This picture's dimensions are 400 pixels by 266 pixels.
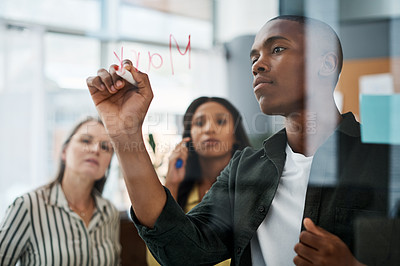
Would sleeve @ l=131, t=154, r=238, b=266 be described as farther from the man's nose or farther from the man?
the man's nose

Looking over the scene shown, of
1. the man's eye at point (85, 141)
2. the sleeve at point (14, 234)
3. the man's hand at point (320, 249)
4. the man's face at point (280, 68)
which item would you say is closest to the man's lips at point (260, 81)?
the man's face at point (280, 68)

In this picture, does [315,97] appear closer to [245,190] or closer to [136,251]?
[245,190]

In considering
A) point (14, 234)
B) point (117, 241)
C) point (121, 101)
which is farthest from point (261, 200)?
point (14, 234)

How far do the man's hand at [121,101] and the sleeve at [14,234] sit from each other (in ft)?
1.12

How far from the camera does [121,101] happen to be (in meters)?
0.73

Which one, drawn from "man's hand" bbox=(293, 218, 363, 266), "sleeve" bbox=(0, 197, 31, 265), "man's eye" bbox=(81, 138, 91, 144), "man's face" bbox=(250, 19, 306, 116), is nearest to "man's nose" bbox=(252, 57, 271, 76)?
"man's face" bbox=(250, 19, 306, 116)

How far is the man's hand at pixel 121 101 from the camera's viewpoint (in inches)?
28.5

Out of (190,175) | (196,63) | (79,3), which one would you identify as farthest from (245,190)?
(79,3)

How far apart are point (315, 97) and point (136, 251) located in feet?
1.66

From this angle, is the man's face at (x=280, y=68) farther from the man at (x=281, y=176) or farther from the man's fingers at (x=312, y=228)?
the man's fingers at (x=312, y=228)

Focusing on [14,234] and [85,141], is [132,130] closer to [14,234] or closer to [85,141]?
[85,141]

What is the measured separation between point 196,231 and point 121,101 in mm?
257

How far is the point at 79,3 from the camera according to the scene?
3.57 feet

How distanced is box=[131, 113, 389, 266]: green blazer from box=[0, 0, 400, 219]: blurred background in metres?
0.05
